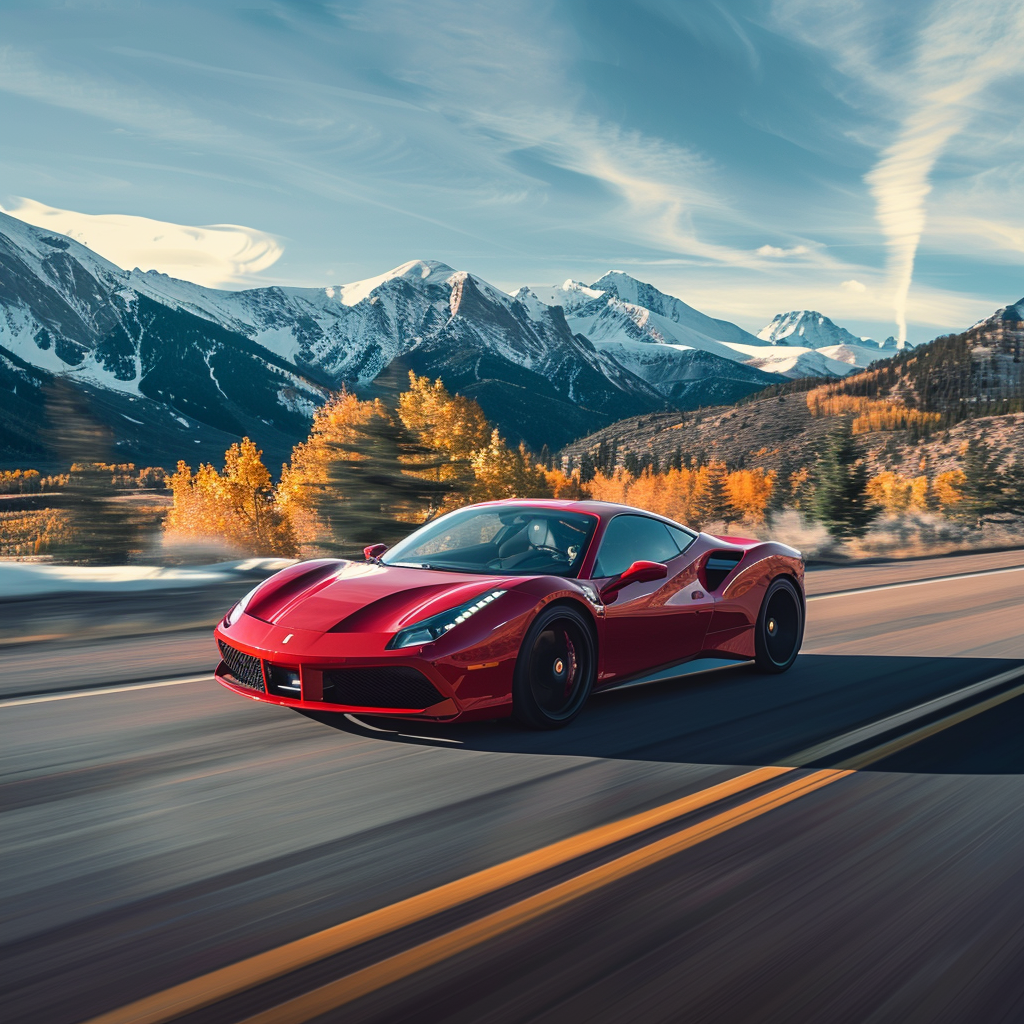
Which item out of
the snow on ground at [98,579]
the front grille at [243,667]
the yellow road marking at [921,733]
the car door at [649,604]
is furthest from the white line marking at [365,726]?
the snow on ground at [98,579]

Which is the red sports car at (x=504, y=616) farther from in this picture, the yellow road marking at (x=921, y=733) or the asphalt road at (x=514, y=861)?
the yellow road marking at (x=921, y=733)

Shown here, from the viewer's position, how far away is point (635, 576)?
5.24 m

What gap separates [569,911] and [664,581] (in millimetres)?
Answer: 3013

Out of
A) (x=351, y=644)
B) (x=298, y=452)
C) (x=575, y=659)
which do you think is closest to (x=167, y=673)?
(x=351, y=644)

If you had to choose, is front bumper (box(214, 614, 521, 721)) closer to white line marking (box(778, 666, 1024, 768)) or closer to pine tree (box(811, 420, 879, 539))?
white line marking (box(778, 666, 1024, 768))

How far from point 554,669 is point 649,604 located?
84cm

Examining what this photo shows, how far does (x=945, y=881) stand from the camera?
3219 mm

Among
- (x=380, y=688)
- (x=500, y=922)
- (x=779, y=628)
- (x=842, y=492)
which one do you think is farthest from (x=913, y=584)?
(x=842, y=492)

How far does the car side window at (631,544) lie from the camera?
216 inches

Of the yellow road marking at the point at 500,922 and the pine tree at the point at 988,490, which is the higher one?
the pine tree at the point at 988,490

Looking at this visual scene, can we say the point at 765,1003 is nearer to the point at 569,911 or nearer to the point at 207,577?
the point at 569,911

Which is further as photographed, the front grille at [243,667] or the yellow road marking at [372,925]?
the front grille at [243,667]

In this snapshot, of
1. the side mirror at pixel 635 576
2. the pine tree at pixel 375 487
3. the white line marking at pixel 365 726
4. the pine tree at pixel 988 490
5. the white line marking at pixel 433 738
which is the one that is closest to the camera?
the white line marking at pixel 433 738

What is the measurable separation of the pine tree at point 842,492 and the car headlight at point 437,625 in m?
27.3
